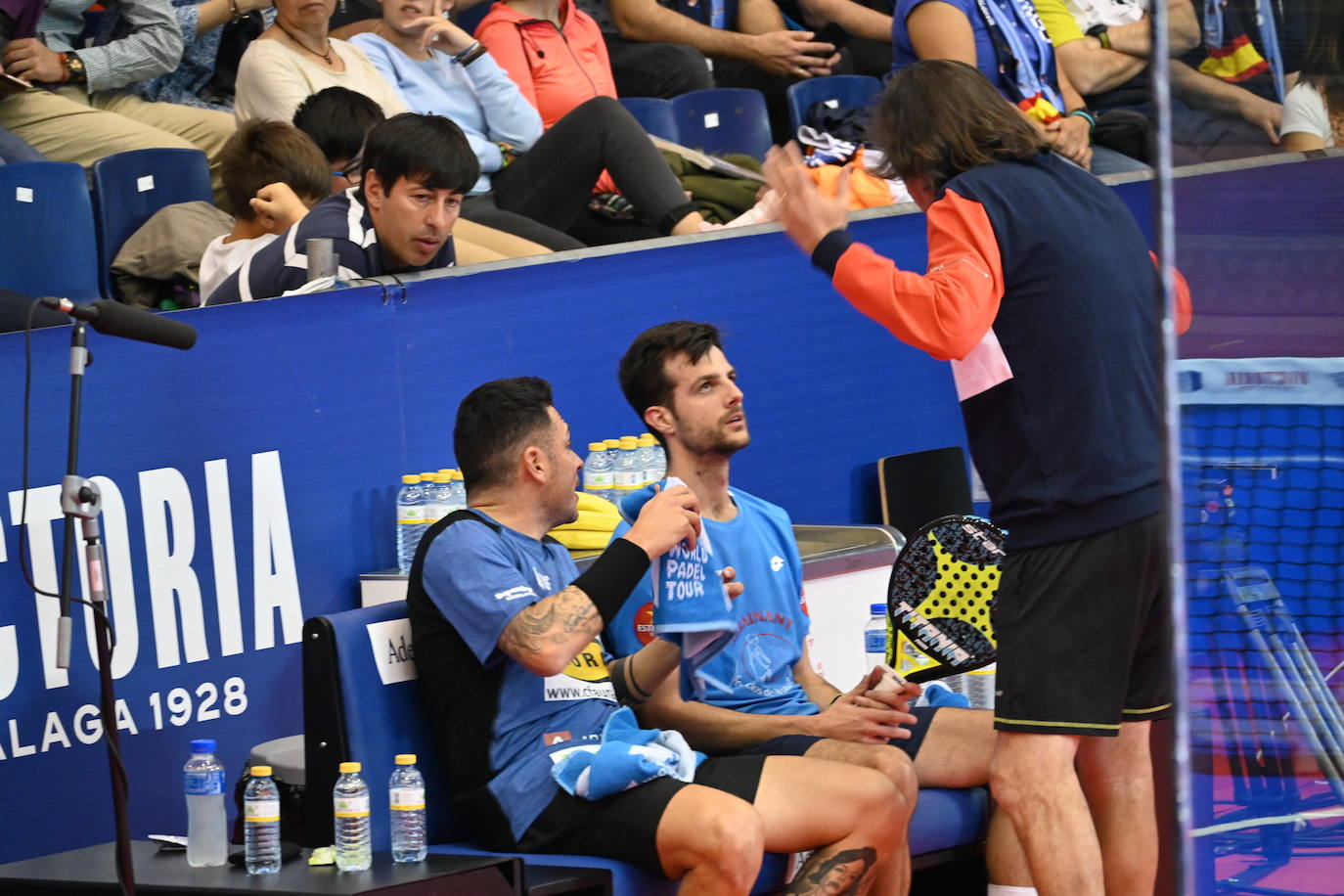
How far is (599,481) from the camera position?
454 cm

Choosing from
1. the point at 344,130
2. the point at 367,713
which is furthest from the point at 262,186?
the point at 367,713

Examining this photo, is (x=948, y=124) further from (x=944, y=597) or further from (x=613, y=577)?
(x=944, y=597)

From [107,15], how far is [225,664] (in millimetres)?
2742

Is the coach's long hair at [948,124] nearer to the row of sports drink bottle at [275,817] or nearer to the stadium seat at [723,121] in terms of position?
the row of sports drink bottle at [275,817]

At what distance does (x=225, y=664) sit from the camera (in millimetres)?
3869

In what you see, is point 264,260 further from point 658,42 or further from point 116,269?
point 658,42

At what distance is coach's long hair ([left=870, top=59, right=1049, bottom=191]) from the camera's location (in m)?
3.08

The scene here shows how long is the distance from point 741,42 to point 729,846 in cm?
488

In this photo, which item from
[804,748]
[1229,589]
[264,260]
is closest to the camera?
[1229,589]

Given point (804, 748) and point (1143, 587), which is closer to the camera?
point (1143, 587)

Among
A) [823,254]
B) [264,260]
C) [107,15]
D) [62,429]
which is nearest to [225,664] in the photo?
[62,429]

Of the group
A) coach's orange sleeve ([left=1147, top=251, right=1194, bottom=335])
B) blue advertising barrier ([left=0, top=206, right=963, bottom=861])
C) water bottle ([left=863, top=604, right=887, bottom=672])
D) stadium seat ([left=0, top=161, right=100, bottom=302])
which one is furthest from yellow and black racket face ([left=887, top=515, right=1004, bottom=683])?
coach's orange sleeve ([left=1147, top=251, right=1194, bottom=335])

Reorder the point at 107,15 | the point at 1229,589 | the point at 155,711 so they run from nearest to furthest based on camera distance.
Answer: the point at 1229,589 → the point at 155,711 → the point at 107,15

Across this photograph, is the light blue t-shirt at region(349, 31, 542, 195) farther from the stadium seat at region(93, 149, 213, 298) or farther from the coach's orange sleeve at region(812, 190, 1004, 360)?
the coach's orange sleeve at region(812, 190, 1004, 360)
